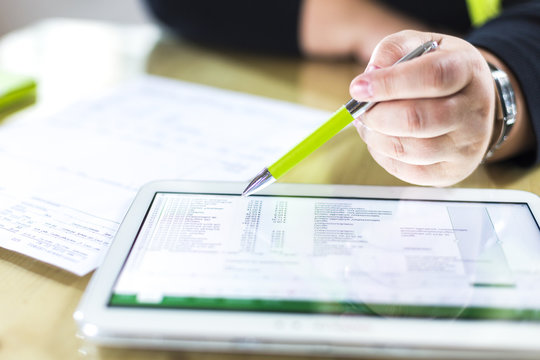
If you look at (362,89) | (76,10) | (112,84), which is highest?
(362,89)

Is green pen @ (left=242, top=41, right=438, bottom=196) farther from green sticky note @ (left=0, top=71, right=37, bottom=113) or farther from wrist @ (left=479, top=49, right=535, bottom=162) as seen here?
green sticky note @ (left=0, top=71, right=37, bottom=113)

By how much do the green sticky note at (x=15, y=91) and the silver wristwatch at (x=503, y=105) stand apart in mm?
498

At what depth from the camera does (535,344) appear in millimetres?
237

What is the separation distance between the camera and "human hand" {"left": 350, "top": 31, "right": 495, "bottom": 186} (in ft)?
1.06

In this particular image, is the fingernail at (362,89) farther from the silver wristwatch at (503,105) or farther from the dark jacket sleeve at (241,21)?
the dark jacket sleeve at (241,21)

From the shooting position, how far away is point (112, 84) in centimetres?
63

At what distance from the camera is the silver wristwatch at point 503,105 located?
1.35 ft

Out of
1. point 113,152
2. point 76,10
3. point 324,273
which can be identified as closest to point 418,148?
point 324,273

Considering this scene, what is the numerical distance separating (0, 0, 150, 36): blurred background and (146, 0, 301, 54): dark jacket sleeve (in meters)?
0.72

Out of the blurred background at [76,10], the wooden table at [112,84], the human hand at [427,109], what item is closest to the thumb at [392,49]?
the human hand at [427,109]

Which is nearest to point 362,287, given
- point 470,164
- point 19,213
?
point 470,164

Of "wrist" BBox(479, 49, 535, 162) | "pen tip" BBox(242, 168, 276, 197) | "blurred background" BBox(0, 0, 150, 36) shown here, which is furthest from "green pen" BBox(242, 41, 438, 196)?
"blurred background" BBox(0, 0, 150, 36)

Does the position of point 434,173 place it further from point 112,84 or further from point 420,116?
point 112,84

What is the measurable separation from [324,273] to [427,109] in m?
0.14
